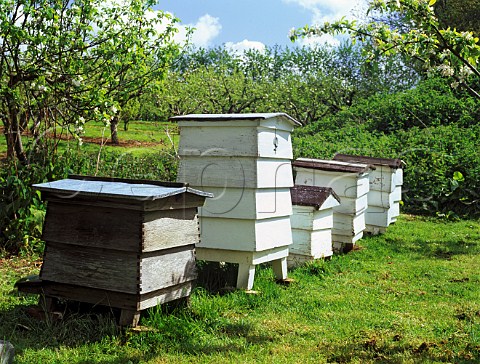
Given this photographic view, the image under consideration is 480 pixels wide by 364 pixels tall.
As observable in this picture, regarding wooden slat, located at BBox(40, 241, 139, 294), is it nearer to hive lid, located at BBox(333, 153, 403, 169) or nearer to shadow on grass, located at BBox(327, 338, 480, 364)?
shadow on grass, located at BBox(327, 338, 480, 364)

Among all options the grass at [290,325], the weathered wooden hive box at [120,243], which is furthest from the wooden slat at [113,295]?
the grass at [290,325]

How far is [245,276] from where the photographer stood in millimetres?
5109

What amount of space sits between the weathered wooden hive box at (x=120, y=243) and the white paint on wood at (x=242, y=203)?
0.70m

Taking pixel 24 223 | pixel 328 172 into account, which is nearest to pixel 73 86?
pixel 24 223

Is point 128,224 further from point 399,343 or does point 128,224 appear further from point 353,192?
point 353,192

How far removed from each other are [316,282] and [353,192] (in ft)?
5.34

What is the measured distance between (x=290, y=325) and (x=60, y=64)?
5.32m

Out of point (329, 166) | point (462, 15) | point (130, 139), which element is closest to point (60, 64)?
point (329, 166)

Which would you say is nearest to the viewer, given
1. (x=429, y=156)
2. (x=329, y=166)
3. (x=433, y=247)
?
(x=329, y=166)

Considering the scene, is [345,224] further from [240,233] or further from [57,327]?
[57,327]

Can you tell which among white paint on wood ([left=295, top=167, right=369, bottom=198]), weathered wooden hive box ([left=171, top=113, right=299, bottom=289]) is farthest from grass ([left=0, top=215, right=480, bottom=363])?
white paint on wood ([left=295, top=167, right=369, bottom=198])

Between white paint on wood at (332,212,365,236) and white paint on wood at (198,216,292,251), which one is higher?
white paint on wood at (198,216,292,251)

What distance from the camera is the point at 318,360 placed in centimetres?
370

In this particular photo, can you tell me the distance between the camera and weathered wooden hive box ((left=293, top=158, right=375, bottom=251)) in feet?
22.7
